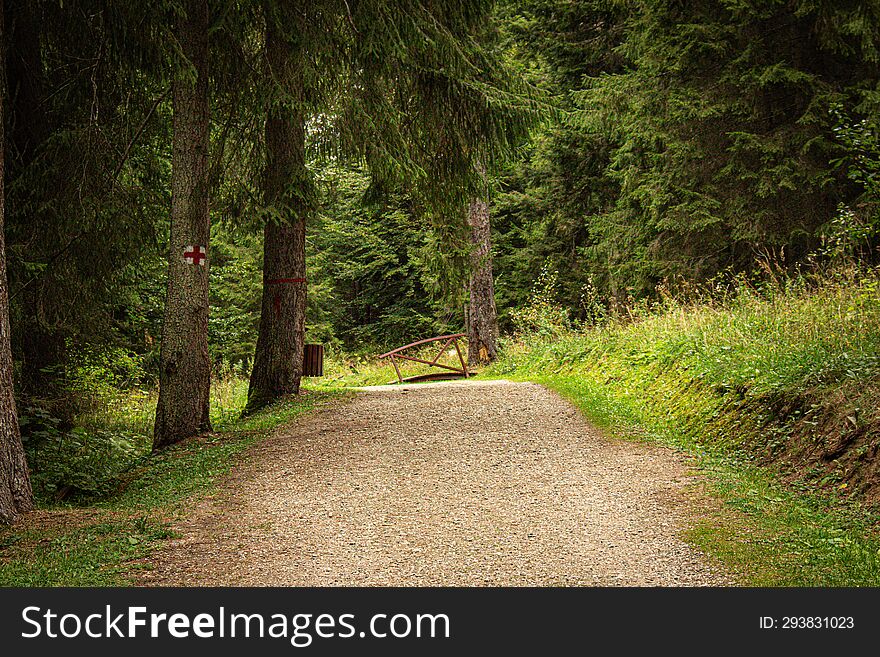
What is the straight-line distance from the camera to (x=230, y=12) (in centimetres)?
891

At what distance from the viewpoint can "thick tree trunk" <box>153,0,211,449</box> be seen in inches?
385

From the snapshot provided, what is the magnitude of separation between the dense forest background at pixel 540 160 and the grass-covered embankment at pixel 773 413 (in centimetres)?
105

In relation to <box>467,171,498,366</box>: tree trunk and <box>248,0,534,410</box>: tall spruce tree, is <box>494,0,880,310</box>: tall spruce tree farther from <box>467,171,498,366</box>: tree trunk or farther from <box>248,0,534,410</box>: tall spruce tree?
<box>248,0,534,410</box>: tall spruce tree

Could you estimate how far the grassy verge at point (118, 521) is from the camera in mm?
5297

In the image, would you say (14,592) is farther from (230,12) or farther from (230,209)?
(230,209)

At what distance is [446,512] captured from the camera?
22.0ft

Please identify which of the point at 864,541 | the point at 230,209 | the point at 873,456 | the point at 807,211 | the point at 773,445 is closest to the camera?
the point at 864,541

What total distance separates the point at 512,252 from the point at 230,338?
41.8ft

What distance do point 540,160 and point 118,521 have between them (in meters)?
17.5

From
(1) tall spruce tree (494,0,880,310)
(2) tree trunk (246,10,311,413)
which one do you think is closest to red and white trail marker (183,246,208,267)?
(2) tree trunk (246,10,311,413)

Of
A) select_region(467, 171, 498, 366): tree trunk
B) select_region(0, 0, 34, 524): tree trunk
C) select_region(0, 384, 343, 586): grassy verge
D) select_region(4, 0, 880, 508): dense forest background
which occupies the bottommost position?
select_region(0, 384, 343, 586): grassy verge

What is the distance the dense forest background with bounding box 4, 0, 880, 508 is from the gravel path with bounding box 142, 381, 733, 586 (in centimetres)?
299

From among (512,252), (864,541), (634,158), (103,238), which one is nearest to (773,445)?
(864,541)

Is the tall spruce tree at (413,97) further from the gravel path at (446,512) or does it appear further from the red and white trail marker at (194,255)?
the gravel path at (446,512)
